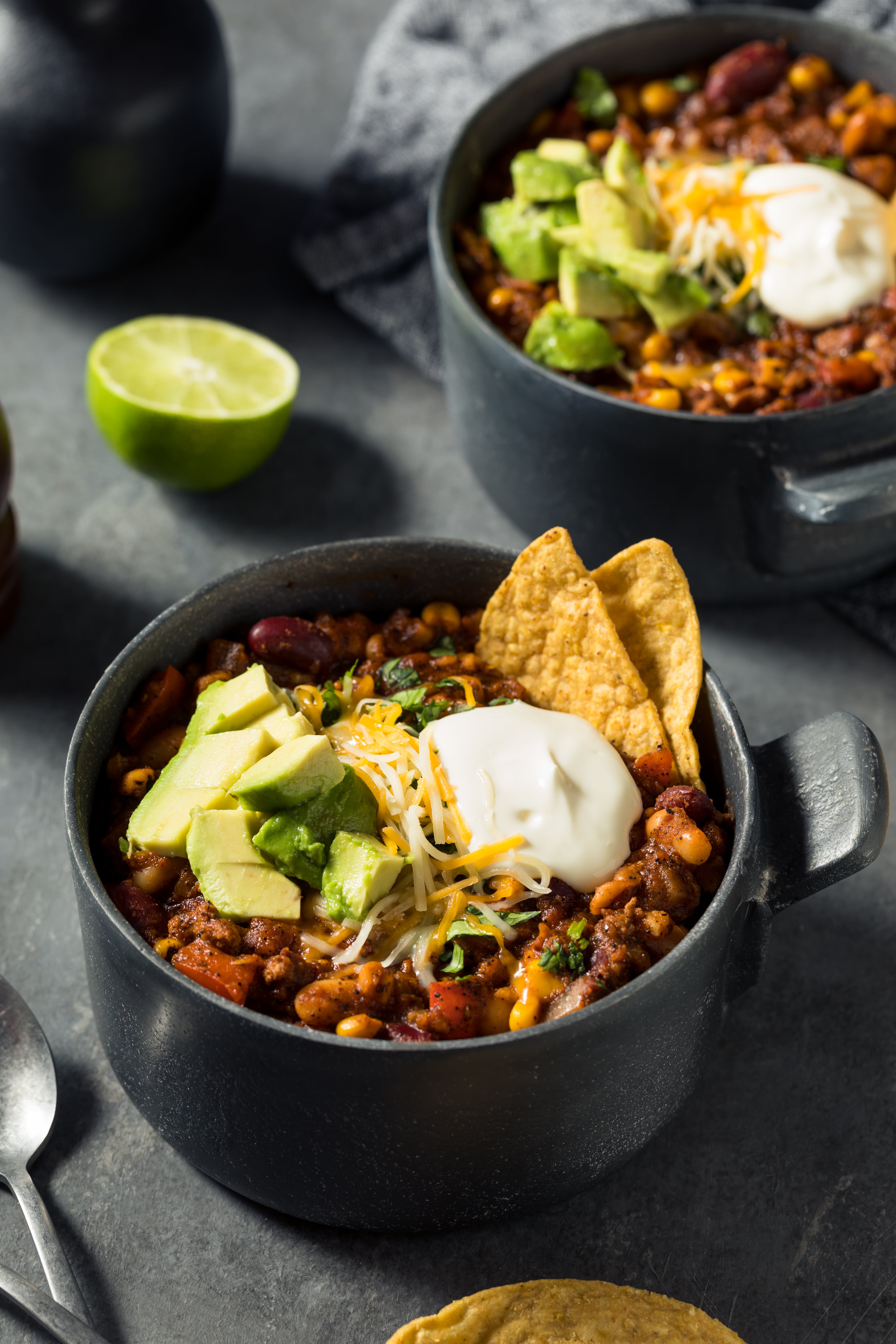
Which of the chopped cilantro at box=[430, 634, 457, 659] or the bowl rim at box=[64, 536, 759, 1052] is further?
the chopped cilantro at box=[430, 634, 457, 659]

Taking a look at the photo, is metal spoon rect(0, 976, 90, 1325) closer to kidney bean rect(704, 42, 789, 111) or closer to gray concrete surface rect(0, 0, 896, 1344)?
gray concrete surface rect(0, 0, 896, 1344)

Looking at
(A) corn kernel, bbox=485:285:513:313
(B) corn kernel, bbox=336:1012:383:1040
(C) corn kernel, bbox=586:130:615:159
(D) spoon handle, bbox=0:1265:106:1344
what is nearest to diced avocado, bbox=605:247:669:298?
(A) corn kernel, bbox=485:285:513:313

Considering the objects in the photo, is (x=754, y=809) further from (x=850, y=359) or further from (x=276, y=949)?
(x=850, y=359)

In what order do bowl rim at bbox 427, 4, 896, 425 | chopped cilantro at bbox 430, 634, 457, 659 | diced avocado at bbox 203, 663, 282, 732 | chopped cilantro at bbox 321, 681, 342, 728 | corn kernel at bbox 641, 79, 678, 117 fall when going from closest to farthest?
diced avocado at bbox 203, 663, 282, 732 < chopped cilantro at bbox 321, 681, 342, 728 < chopped cilantro at bbox 430, 634, 457, 659 < bowl rim at bbox 427, 4, 896, 425 < corn kernel at bbox 641, 79, 678, 117

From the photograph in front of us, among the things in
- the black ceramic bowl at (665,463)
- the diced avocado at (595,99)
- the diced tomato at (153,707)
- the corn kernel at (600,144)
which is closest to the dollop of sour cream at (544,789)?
the diced tomato at (153,707)

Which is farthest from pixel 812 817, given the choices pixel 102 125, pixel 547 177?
pixel 102 125

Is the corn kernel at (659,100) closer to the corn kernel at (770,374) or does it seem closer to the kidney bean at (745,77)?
the kidney bean at (745,77)

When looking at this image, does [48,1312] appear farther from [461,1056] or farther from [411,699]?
[411,699]
